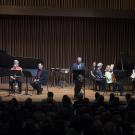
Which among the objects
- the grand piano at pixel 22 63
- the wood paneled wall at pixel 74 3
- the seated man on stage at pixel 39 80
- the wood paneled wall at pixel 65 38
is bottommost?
the seated man on stage at pixel 39 80

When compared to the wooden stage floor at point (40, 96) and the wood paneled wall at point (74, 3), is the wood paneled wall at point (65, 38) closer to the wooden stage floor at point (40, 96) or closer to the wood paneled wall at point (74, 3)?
the wood paneled wall at point (74, 3)

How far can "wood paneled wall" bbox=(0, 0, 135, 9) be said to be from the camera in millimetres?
19109

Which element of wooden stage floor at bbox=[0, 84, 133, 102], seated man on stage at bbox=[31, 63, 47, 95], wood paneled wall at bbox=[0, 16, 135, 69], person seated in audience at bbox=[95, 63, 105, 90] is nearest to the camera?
wooden stage floor at bbox=[0, 84, 133, 102]

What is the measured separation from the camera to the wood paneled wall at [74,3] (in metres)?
19.1

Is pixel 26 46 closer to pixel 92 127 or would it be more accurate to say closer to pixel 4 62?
pixel 4 62

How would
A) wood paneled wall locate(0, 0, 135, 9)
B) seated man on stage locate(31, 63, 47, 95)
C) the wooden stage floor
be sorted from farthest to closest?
wood paneled wall locate(0, 0, 135, 9) < seated man on stage locate(31, 63, 47, 95) < the wooden stage floor

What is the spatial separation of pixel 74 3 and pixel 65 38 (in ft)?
5.47

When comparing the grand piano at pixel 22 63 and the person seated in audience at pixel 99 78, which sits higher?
the grand piano at pixel 22 63

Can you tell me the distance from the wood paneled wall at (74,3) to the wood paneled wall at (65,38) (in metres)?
0.60

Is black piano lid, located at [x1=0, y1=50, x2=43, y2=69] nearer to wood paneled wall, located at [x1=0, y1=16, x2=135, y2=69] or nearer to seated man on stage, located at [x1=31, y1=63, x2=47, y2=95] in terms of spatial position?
seated man on stage, located at [x1=31, y1=63, x2=47, y2=95]

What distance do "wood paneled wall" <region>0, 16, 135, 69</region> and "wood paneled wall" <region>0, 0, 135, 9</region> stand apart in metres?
0.60

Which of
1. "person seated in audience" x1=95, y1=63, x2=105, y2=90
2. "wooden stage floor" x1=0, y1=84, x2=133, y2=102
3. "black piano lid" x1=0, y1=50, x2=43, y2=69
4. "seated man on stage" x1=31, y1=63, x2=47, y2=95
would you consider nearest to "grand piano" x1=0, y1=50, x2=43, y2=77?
"black piano lid" x1=0, y1=50, x2=43, y2=69

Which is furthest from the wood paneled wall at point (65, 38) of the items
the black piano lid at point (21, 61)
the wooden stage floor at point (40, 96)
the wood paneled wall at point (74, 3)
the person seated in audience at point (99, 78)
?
the black piano lid at point (21, 61)

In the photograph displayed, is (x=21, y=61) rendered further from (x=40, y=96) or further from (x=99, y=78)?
(x=99, y=78)
